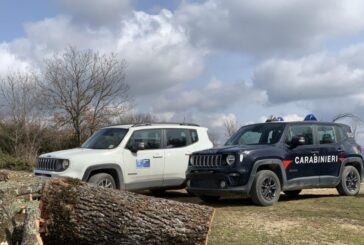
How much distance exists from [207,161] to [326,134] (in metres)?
3.32

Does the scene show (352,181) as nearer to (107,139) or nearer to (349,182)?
(349,182)

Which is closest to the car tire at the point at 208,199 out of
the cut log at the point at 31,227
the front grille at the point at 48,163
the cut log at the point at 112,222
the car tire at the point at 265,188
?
the car tire at the point at 265,188

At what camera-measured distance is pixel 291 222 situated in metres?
9.85

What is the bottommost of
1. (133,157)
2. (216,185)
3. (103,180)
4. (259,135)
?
(216,185)

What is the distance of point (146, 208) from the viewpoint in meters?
7.52

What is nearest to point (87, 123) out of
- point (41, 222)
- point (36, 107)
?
point (36, 107)

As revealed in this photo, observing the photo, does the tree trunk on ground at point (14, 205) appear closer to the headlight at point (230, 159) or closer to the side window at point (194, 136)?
the headlight at point (230, 159)

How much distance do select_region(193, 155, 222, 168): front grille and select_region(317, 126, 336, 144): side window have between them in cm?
290

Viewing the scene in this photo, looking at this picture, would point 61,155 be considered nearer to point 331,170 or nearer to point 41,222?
point 41,222

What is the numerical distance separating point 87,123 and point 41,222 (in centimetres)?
2812

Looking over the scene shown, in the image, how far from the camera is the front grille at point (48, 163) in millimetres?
12273

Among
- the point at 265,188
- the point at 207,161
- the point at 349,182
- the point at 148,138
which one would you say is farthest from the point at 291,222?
the point at 148,138

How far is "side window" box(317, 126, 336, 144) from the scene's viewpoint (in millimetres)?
13367

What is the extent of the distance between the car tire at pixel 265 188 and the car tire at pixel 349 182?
7.54ft
